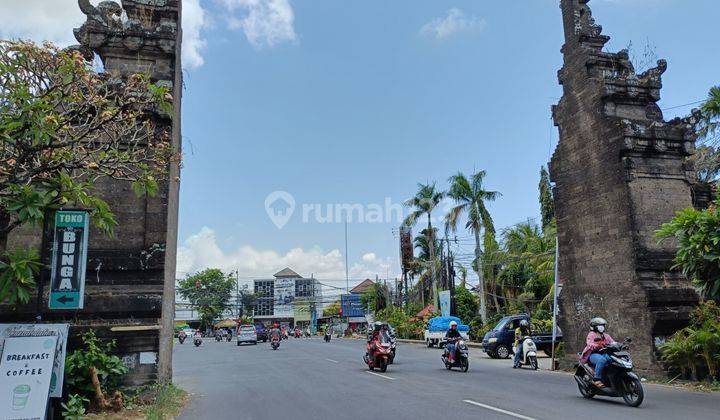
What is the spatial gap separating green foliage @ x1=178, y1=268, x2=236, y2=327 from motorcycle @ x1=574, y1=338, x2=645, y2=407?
74.1 metres

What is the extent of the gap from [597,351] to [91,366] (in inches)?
336

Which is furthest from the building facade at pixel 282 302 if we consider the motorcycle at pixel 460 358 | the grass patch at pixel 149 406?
the grass patch at pixel 149 406

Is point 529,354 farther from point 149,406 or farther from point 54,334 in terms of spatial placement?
point 54,334

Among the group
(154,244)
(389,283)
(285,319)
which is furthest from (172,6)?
(285,319)

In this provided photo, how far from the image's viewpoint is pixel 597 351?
9.81 meters

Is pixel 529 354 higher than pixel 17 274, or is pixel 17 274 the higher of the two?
pixel 17 274

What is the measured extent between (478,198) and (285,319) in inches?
2631

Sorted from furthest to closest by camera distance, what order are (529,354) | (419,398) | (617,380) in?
1. (529,354)
2. (419,398)
3. (617,380)

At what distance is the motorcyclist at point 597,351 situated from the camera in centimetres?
958

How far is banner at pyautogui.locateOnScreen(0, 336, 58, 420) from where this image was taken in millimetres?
6637

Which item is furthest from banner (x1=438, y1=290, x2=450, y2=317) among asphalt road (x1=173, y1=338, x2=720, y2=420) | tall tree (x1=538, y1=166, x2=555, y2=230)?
asphalt road (x1=173, y1=338, x2=720, y2=420)

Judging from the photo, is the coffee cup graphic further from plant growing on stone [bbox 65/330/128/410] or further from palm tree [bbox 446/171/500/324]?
palm tree [bbox 446/171/500/324]

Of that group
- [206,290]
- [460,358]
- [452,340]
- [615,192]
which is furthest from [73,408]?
[206,290]

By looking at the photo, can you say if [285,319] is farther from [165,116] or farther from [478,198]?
[165,116]
